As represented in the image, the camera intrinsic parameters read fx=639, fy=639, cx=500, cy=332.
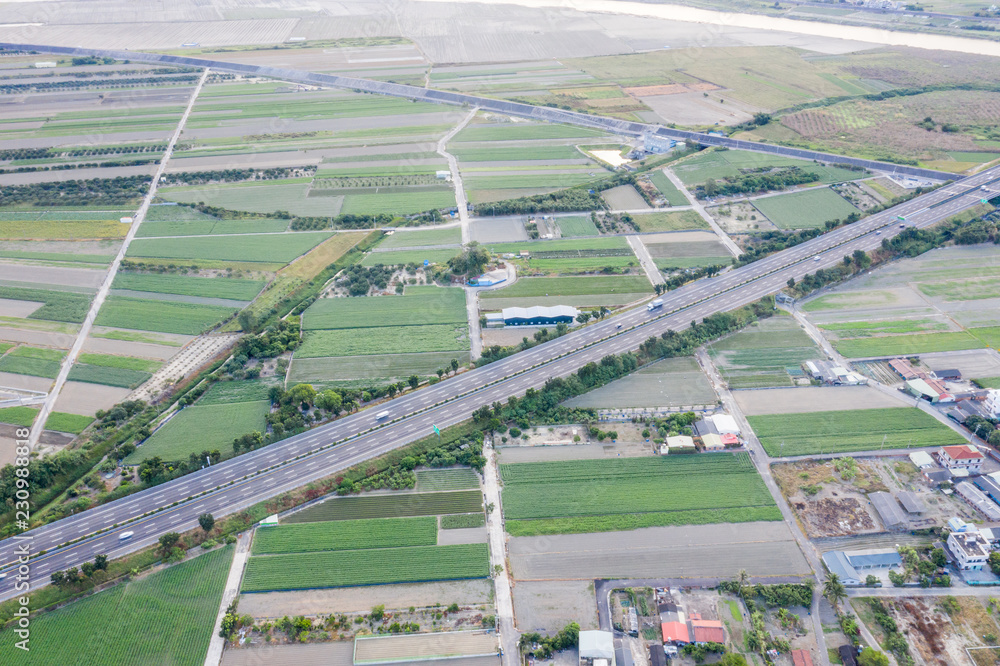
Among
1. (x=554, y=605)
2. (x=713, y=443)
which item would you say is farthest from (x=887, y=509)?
(x=554, y=605)

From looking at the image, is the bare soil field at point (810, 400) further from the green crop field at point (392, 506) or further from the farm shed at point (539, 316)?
the green crop field at point (392, 506)

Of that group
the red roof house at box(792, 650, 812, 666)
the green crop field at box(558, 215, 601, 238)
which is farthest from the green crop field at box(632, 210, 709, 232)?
the red roof house at box(792, 650, 812, 666)

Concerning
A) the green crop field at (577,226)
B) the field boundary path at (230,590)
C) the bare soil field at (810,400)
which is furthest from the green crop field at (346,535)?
the green crop field at (577,226)

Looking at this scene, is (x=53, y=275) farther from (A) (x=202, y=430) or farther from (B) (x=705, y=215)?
(B) (x=705, y=215)

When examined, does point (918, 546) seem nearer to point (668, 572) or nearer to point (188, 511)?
point (668, 572)

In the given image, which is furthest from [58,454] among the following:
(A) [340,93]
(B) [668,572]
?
(A) [340,93]
